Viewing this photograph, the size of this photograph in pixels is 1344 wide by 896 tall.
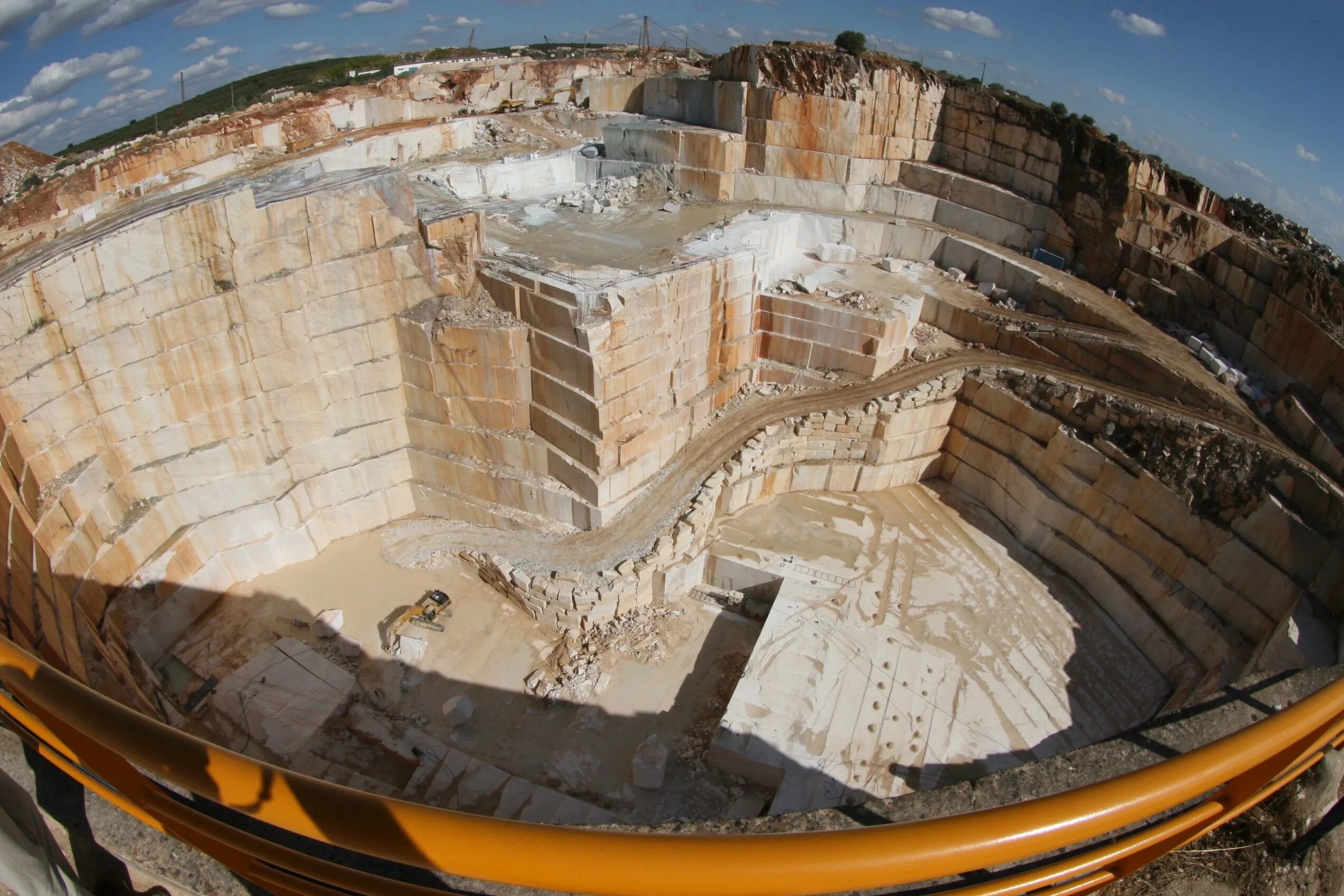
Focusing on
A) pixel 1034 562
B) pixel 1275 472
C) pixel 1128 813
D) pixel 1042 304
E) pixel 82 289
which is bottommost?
pixel 1034 562

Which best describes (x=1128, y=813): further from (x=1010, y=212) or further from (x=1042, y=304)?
(x=1010, y=212)

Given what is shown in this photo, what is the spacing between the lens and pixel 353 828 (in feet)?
6.62

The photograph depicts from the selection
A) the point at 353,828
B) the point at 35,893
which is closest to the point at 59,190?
the point at 35,893

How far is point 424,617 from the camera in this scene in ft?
40.3

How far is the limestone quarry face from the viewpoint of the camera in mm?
10391

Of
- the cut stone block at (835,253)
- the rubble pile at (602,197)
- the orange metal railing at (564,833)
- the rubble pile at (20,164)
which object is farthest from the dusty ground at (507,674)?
→ the rubble pile at (20,164)

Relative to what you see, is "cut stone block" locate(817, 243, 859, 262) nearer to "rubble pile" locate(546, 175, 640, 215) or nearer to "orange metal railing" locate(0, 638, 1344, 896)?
"rubble pile" locate(546, 175, 640, 215)

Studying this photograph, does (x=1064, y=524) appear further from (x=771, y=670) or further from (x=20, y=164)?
(x=20, y=164)

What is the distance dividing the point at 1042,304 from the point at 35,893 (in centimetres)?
1831

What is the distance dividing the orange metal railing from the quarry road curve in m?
10.5

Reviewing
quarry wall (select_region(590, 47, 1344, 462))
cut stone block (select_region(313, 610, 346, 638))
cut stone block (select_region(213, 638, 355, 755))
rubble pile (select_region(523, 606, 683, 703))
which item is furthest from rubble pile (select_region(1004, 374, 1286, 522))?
cut stone block (select_region(213, 638, 355, 755))

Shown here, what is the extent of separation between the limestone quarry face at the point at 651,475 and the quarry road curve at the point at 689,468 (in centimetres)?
10

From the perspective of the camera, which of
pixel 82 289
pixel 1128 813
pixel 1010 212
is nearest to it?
pixel 1128 813

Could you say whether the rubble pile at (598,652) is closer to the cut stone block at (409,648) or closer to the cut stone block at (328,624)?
the cut stone block at (409,648)
